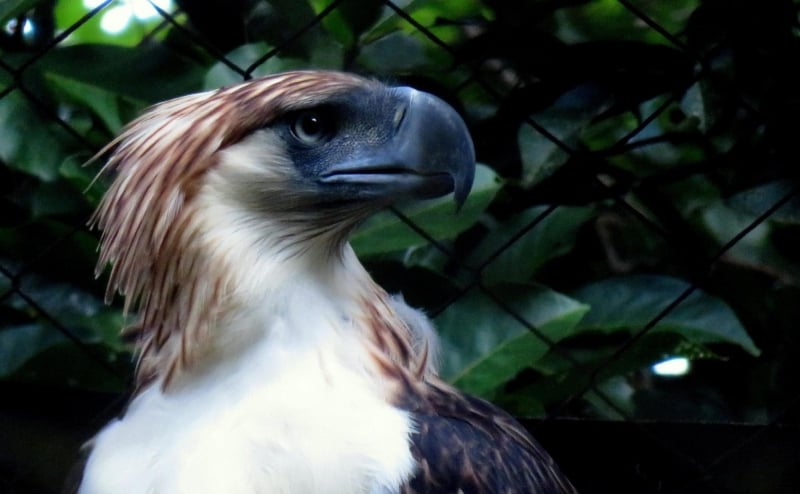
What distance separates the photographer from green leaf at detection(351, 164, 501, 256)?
5.91ft

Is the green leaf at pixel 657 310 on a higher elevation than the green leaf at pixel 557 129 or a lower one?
lower

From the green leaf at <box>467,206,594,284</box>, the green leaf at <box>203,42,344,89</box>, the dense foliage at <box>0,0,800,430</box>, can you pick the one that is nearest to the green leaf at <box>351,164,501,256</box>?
the dense foliage at <box>0,0,800,430</box>

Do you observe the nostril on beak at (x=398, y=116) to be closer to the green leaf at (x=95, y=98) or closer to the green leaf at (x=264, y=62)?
the green leaf at (x=264, y=62)

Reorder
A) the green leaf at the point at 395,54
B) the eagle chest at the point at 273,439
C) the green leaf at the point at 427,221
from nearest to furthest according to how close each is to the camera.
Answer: the eagle chest at the point at 273,439
the green leaf at the point at 427,221
the green leaf at the point at 395,54

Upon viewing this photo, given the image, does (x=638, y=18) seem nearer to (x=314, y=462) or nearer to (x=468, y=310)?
(x=468, y=310)

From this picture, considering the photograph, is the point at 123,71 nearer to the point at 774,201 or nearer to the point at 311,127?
the point at 311,127

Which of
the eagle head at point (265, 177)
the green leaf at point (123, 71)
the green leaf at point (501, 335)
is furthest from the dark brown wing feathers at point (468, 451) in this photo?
the green leaf at point (123, 71)

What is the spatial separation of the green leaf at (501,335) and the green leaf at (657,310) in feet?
0.33

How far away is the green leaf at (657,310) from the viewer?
1913 millimetres

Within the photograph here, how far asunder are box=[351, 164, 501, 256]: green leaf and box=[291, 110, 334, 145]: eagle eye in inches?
17.2

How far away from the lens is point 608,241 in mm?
2230

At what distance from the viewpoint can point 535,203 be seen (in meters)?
2.01

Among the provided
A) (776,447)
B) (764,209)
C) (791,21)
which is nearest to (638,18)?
(791,21)

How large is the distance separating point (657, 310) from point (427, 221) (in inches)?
15.8
